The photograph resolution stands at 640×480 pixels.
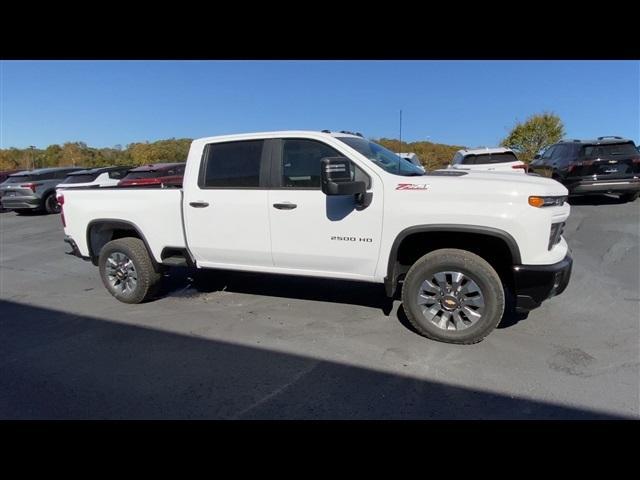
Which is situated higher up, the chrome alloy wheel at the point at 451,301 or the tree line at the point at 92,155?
the tree line at the point at 92,155

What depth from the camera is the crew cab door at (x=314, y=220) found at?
3.90m

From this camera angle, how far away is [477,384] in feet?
10.1

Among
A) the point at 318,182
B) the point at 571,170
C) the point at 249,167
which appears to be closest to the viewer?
the point at 318,182

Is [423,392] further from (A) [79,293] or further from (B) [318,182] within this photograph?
(A) [79,293]

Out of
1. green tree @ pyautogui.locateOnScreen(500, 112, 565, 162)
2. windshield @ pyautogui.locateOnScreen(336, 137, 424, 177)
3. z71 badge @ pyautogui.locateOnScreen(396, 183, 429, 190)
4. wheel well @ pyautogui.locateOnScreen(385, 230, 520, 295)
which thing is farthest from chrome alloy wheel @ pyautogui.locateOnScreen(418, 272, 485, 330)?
green tree @ pyautogui.locateOnScreen(500, 112, 565, 162)

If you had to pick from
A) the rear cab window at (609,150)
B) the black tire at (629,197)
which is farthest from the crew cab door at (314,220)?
the black tire at (629,197)

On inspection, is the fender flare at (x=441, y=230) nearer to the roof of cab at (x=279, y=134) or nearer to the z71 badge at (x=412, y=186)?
the z71 badge at (x=412, y=186)

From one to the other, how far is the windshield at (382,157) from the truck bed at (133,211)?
6.77ft

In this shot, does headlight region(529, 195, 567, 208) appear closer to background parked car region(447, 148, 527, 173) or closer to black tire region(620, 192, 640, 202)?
background parked car region(447, 148, 527, 173)

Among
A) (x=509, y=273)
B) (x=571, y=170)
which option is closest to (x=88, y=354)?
(x=509, y=273)

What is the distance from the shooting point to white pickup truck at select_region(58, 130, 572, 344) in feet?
11.4

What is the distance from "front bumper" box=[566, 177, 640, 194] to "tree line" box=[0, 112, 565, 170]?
12925 mm
